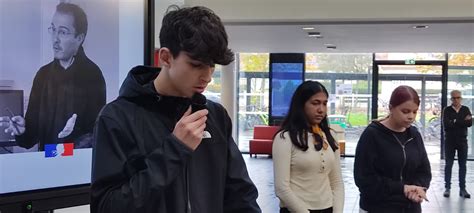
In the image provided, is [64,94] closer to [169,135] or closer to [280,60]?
Answer: [169,135]

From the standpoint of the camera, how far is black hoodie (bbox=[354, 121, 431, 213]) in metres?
2.79

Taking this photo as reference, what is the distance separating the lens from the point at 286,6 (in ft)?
18.6

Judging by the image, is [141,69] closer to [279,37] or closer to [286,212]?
[286,212]

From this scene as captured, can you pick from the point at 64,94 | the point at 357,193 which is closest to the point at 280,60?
the point at 357,193

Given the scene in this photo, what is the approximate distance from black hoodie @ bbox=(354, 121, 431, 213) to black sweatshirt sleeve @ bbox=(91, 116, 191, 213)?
185cm

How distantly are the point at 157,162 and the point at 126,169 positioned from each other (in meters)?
0.09

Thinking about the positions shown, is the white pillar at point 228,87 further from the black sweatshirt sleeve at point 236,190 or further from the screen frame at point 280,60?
the black sweatshirt sleeve at point 236,190

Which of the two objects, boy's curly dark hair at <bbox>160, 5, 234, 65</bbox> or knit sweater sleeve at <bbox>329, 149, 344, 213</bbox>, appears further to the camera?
knit sweater sleeve at <bbox>329, 149, 344, 213</bbox>

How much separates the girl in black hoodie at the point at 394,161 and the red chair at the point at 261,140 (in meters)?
9.97

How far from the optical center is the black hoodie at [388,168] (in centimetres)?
279

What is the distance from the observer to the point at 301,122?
301 centimetres

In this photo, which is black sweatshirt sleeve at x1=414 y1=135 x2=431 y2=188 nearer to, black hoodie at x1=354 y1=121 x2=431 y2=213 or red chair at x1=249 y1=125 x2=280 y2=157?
black hoodie at x1=354 y1=121 x2=431 y2=213

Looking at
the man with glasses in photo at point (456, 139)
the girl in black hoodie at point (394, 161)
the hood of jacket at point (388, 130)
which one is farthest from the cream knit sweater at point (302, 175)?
the man with glasses in photo at point (456, 139)

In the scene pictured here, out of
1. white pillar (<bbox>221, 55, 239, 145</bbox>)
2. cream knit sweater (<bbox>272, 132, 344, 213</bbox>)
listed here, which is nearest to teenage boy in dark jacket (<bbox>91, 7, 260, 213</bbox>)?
cream knit sweater (<bbox>272, 132, 344, 213</bbox>)
